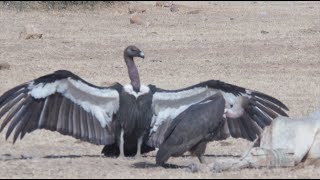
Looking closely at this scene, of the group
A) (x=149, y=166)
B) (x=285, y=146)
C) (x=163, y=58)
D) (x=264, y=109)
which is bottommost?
(x=163, y=58)

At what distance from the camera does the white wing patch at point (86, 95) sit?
9664 mm

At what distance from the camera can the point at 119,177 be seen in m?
8.04

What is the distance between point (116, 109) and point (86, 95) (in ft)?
1.02

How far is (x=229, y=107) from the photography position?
9.59m

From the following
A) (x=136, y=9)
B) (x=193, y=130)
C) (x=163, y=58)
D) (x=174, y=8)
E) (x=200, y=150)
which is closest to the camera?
(x=193, y=130)

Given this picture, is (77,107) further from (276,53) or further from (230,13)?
(230,13)

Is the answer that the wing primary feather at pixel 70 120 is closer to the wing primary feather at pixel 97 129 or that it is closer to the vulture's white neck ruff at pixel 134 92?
the wing primary feather at pixel 97 129

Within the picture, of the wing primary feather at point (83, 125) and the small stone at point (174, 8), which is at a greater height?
the wing primary feather at point (83, 125)

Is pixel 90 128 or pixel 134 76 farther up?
pixel 134 76

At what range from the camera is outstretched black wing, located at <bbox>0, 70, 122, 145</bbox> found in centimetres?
961

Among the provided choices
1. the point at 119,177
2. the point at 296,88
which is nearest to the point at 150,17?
the point at 296,88

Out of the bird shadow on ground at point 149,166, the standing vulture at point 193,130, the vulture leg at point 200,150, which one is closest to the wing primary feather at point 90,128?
the bird shadow on ground at point 149,166

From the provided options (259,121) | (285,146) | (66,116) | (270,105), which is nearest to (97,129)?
(66,116)

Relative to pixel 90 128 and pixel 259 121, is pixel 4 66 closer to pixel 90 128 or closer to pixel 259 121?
pixel 90 128
